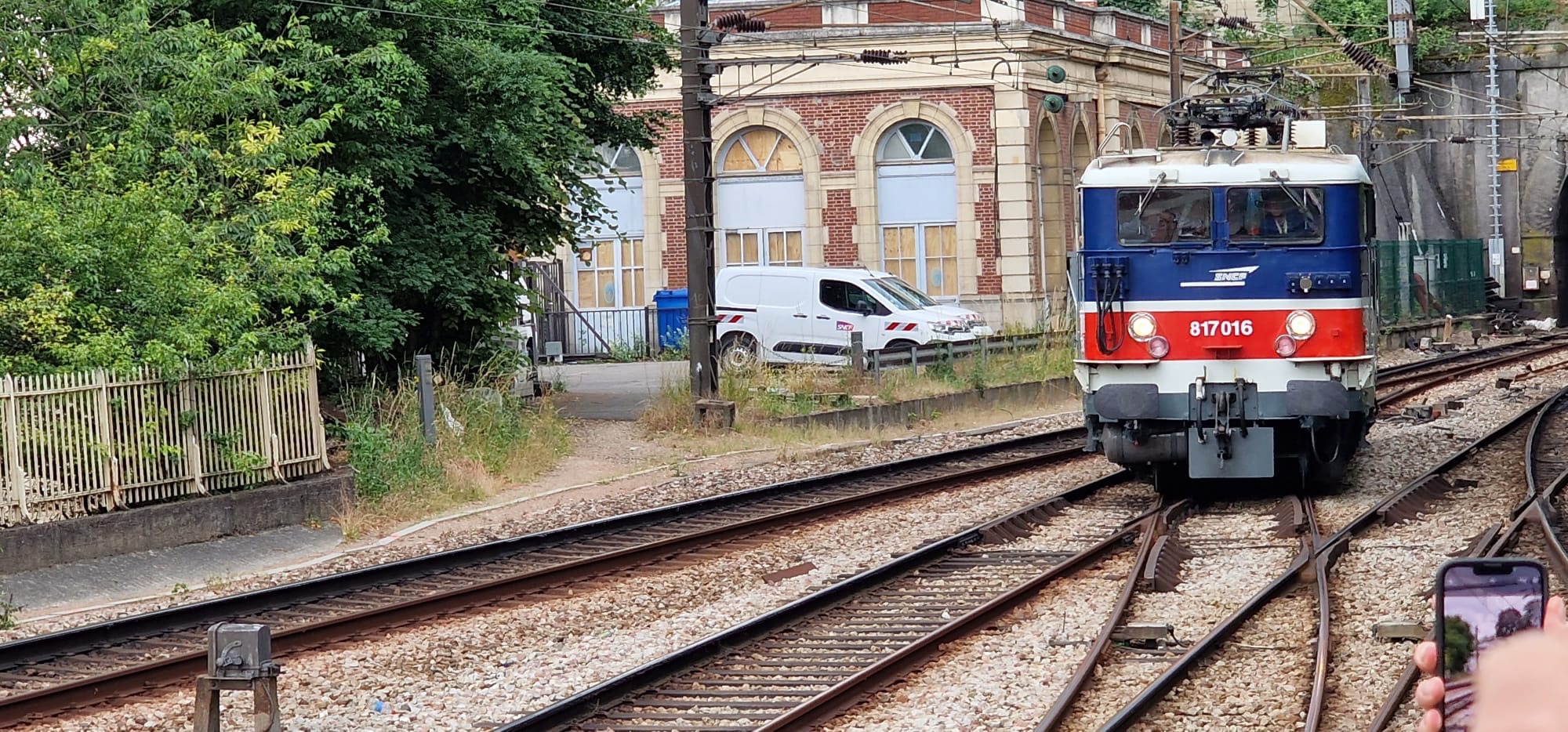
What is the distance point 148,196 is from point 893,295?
18.2 m

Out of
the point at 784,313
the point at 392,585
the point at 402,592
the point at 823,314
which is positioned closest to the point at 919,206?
the point at 784,313

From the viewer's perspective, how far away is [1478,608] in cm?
247

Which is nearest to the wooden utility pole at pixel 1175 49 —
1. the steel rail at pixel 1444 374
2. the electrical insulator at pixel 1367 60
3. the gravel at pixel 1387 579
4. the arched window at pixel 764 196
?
the electrical insulator at pixel 1367 60

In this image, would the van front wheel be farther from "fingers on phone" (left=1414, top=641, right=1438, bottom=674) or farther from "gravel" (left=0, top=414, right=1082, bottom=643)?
"fingers on phone" (left=1414, top=641, right=1438, bottom=674)

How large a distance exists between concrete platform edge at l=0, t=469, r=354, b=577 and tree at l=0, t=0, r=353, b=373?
3.92 ft

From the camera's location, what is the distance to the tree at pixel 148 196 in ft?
47.0

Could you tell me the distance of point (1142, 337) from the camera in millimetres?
14977

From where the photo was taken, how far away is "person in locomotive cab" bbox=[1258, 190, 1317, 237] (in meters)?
14.9

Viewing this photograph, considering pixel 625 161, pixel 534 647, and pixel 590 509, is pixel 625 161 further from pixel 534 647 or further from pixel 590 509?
pixel 534 647

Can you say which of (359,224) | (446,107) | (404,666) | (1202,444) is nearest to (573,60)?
(446,107)

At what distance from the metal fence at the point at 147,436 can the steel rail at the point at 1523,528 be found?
32.0ft

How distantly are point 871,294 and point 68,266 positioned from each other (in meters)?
18.4

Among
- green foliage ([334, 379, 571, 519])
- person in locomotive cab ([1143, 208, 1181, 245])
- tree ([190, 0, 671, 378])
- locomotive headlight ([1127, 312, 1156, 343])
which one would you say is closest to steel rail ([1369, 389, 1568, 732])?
locomotive headlight ([1127, 312, 1156, 343])

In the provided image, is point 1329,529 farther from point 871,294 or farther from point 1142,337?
point 871,294
